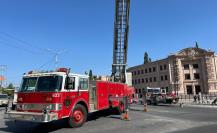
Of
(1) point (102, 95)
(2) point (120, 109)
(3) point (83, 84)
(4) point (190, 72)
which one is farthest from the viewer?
(4) point (190, 72)

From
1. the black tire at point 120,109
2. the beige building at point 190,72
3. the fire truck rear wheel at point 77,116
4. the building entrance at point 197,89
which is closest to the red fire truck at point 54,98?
the fire truck rear wheel at point 77,116

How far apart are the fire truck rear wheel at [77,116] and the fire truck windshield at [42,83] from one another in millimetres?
1766

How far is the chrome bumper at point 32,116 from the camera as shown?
9867 millimetres

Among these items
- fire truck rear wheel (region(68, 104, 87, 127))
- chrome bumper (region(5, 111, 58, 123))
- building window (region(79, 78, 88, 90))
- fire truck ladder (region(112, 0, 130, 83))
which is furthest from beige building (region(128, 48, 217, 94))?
chrome bumper (region(5, 111, 58, 123))

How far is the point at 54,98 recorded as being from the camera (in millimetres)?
10445

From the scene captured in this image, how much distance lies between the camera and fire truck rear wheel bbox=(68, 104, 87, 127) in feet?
38.1

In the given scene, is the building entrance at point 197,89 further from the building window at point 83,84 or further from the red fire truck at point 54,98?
the building window at point 83,84

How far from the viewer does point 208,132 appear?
10.4 m

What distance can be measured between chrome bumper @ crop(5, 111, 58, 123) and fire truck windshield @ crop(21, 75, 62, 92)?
1.24 meters

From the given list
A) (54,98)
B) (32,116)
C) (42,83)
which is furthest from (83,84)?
(32,116)

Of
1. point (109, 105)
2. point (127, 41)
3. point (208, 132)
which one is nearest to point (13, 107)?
point (109, 105)

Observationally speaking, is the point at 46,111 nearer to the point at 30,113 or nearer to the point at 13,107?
the point at 30,113

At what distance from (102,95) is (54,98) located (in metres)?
4.56

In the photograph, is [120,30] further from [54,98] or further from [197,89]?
[197,89]
